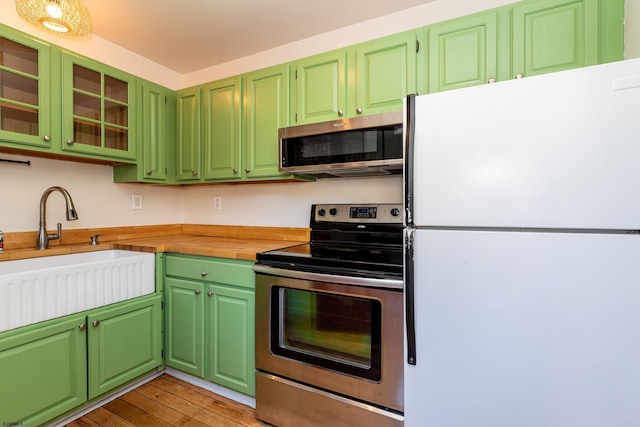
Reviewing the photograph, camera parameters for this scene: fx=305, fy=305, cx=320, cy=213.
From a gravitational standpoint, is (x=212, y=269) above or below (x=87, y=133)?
below

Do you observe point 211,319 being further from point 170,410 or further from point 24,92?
point 24,92

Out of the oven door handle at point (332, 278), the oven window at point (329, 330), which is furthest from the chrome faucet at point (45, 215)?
the oven window at point (329, 330)

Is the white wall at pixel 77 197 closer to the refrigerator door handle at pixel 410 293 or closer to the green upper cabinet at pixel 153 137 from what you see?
the green upper cabinet at pixel 153 137

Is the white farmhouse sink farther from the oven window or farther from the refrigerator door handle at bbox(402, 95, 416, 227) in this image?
the refrigerator door handle at bbox(402, 95, 416, 227)

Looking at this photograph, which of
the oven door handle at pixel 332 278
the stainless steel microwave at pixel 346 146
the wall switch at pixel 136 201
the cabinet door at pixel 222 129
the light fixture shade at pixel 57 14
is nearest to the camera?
the oven door handle at pixel 332 278

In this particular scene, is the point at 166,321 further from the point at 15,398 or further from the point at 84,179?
the point at 84,179

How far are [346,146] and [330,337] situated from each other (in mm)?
987

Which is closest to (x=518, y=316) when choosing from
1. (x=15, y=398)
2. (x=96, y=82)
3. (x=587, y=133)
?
(x=587, y=133)

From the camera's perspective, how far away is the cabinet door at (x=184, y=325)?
1848mm

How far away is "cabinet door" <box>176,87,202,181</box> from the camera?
2316 millimetres

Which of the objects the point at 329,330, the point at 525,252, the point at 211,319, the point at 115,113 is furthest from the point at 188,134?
the point at 525,252

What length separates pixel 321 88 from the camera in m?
1.82

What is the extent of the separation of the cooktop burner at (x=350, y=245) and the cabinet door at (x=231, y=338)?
31 centimetres

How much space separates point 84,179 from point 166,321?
3.80 ft
